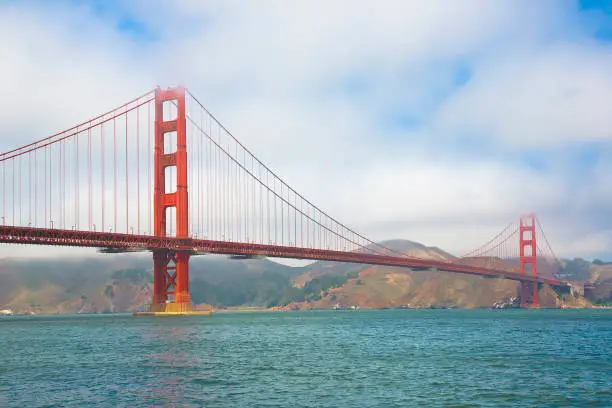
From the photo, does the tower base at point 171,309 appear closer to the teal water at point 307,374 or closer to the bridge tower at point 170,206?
the bridge tower at point 170,206

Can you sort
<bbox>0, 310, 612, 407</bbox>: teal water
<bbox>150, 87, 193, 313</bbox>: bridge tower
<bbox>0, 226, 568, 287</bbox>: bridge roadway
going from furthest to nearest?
<bbox>150, 87, 193, 313</bbox>: bridge tower, <bbox>0, 226, 568, 287</bbox>: bridge roadway, <bbox>0, 310, 612, 407</bbox>: teal water

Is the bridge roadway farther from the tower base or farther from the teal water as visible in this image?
the teal water

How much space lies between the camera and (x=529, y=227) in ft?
588

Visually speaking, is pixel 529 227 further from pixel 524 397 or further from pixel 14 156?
pixel 524 397

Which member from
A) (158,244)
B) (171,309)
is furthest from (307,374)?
(171,309)

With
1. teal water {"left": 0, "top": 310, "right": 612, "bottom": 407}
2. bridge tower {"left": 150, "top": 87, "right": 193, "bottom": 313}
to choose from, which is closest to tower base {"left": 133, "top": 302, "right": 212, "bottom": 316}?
bridge tower {"left": 150, "top": 87, "right": 193, "bottom": 313}

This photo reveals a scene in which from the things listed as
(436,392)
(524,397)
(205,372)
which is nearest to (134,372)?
(205,372)

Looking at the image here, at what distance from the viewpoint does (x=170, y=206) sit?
284ft

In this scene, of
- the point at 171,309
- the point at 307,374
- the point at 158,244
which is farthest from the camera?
the point at 171,309

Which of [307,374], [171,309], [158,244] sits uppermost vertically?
[158,244]

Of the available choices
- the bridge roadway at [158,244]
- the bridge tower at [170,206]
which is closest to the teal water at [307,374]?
the bridge roadway at [158,244]

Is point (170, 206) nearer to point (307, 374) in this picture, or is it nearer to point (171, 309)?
point (171, 309)

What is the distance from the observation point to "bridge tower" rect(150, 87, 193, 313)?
84.3 metres

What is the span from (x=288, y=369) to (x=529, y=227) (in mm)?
158011
